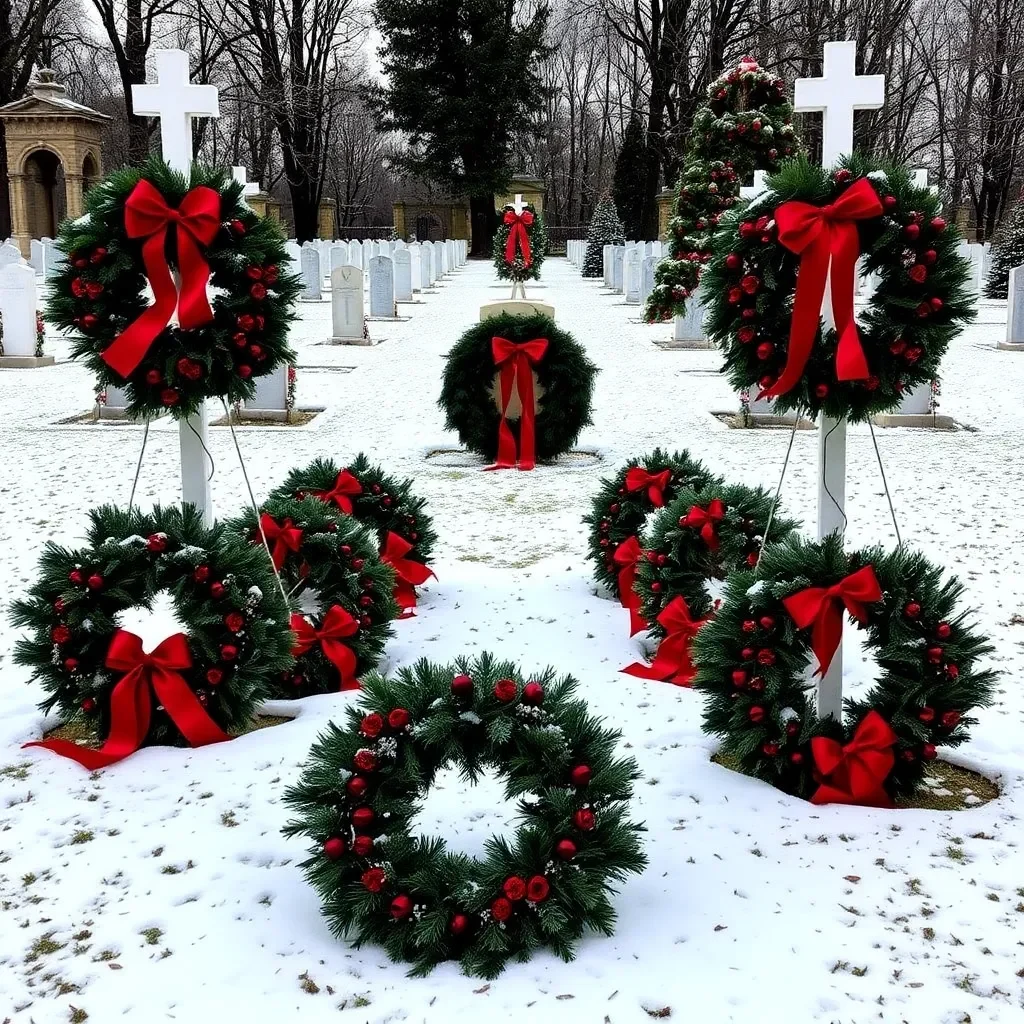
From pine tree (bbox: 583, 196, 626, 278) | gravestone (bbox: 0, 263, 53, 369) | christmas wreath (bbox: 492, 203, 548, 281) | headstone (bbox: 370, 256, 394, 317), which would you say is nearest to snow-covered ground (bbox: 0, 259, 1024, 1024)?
gravestone (bbox: 0, 263, 53, 369)

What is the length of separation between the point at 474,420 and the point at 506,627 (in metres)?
4.02

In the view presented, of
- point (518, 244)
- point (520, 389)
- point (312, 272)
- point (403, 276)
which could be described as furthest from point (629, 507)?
point (312, 272)

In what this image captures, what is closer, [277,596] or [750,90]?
[277,596]

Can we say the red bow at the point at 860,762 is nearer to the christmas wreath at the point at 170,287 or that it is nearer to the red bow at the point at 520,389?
the christmas wreath at the point at 170,287

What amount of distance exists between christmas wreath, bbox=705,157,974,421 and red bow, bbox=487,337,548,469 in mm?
5217

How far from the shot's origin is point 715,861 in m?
3.34

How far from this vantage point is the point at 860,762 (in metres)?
3.66

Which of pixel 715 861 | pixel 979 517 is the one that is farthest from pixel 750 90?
pixel 715 861

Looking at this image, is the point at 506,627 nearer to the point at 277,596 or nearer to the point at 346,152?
the point at 277,596

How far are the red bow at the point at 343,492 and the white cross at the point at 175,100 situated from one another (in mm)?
1836

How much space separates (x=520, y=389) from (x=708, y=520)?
4389mm

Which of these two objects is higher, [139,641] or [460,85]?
[460,85]

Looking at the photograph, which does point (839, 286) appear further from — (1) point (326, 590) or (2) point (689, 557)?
(1) point (326, 590)

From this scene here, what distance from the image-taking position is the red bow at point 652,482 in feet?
18.7
